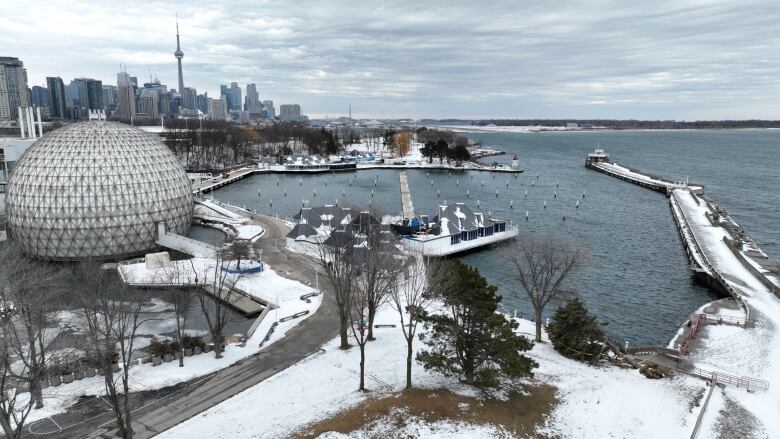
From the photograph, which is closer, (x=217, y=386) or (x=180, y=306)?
(x=217, y=386)

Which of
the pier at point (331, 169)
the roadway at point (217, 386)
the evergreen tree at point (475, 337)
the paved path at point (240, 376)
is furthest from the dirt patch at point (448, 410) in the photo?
the pier at point (331, 169)

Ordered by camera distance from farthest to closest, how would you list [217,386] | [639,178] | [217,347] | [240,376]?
[639,178], [217,347], [240,376], [217,386]

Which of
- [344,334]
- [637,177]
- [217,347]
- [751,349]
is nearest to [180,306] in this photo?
[217,347]

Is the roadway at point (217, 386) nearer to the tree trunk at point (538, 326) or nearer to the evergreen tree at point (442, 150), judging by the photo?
the tree trunk at point (538, 326)

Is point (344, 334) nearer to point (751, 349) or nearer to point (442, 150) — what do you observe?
point (751, 349)

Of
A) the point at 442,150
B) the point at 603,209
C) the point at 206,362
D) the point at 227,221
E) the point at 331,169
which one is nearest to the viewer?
the point at 206,362

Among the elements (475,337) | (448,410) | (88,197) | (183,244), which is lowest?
(183,244)

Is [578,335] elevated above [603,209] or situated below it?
above
